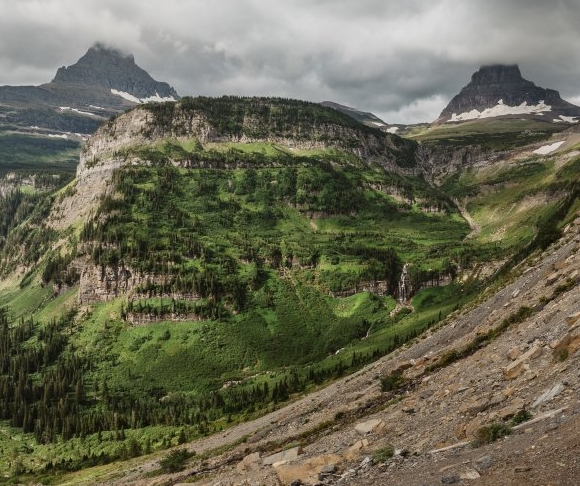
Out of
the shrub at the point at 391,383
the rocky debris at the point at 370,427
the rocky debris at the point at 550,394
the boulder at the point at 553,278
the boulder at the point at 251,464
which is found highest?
the boulder at the point at 553,278

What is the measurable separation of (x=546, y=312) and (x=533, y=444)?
26.2m

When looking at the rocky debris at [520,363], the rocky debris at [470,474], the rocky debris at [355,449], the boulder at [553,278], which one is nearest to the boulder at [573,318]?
the rocky debris at [520,363]

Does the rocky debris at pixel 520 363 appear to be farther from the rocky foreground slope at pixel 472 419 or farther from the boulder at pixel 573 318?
the boulder at pixel 573 318

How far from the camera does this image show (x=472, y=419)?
29391mm

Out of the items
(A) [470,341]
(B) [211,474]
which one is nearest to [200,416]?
(B) [211,474]

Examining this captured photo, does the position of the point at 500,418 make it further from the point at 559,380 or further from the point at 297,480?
the point at 297,480

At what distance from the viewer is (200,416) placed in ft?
502

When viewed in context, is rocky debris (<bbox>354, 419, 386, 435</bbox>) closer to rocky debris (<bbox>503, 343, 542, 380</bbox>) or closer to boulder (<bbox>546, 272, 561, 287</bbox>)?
rocky debris (<bbox>503, 343, 542, 380</bbox>)

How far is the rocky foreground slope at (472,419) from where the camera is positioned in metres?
22.3

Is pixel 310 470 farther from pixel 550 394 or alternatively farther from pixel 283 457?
pixel 550 394

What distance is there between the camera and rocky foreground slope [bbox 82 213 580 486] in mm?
22266

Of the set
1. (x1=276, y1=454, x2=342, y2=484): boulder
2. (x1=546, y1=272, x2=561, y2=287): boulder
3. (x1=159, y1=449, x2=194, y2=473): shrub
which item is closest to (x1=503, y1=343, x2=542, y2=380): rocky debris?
(x1=276, y1=454, x2=342, y2=484): boulder

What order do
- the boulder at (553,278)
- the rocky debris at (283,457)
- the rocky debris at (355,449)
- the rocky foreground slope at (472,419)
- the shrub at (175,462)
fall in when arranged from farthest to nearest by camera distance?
the shrub at (175,462), the boulder at (553,278), the rocky debris at (283,457), the rocky debris at (355,449), the rocky foreground slope at (472,419)

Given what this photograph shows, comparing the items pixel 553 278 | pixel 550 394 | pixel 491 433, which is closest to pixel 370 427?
pixel 491 433
